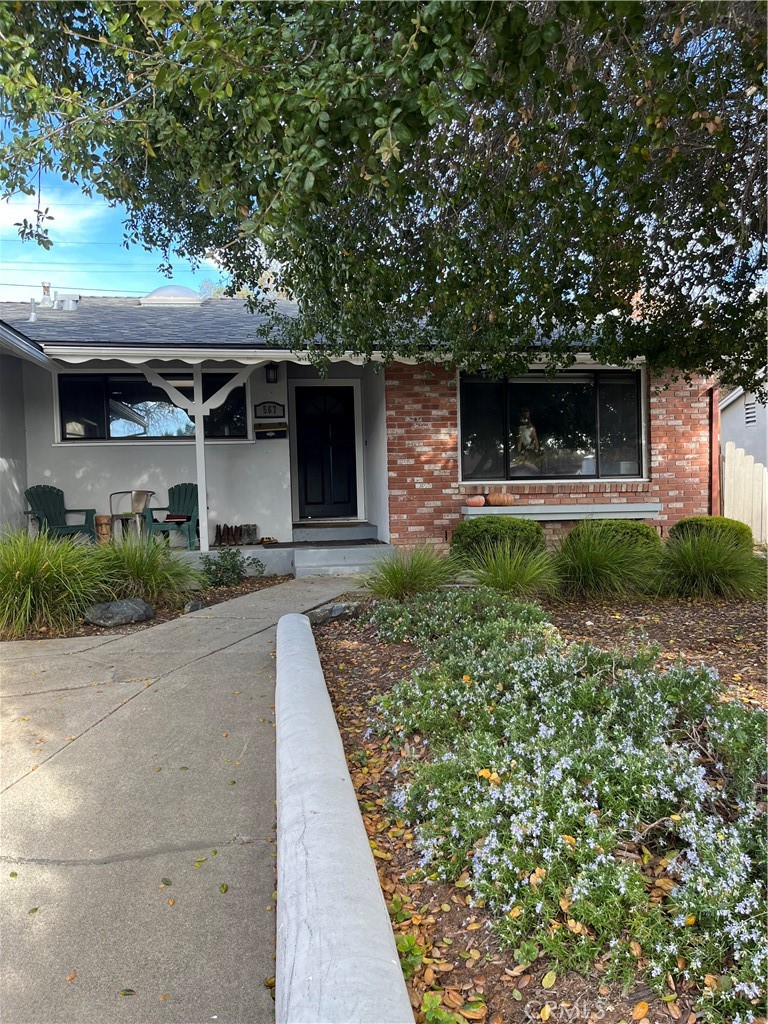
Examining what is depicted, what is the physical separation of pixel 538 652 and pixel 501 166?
3.74 m

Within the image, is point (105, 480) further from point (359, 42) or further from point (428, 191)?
point (359, 42)

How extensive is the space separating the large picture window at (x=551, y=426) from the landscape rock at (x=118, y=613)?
5.48 meters

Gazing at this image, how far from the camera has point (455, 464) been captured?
1031 cm

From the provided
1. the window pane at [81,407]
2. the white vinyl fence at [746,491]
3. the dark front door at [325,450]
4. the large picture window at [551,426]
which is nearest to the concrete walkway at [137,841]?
the window pane at [81,407]

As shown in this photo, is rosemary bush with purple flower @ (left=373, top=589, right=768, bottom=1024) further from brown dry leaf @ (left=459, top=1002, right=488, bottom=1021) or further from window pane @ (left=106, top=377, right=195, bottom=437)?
window pane @ (left=106, top=377, right=195, bottom=437)

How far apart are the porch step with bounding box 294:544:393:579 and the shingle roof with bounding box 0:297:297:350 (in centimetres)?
305

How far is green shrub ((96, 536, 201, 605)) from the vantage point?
729cm

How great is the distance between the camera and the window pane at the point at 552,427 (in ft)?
35.3

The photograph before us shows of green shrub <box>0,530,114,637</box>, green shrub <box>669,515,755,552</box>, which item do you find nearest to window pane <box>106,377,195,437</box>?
green shrub <box>0,530,114,637</box>

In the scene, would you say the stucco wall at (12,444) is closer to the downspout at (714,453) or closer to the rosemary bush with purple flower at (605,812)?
the rosemary bush with purple flower at (605,812)

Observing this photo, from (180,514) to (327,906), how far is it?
8.95m

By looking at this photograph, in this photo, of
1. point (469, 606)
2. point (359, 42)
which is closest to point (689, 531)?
point (469, 606)

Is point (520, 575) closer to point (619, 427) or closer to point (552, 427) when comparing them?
point (552, 427)
